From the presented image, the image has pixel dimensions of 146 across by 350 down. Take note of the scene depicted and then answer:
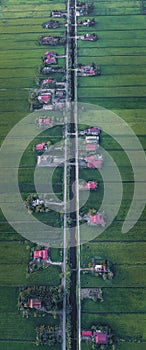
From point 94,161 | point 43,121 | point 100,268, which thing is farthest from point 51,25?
point 100,268

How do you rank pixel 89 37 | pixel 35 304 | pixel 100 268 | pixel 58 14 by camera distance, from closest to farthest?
pixel 35 304 < pixel 100 268 < pixel 89 37 < pixel 58 14

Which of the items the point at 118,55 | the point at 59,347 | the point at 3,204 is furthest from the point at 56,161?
the point at 118,55

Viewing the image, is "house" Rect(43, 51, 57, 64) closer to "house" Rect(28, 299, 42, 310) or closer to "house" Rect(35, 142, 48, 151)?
"house" Rect(35, 142, 48, 151)

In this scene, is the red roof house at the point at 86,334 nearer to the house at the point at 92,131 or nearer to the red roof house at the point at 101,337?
the red roof house at the point at 101,337

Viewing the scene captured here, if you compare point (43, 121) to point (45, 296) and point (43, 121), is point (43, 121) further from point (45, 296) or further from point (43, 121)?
point (45, 296)

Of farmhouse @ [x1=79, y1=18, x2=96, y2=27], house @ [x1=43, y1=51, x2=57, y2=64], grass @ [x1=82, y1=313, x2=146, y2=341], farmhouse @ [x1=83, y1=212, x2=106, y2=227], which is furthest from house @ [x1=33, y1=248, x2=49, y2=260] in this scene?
farmhouse @ [x1=79, y1=18, x2=96, y2=27]

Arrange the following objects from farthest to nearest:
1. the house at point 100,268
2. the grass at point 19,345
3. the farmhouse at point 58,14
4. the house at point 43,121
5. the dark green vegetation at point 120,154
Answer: the farmhouse at point 58,14 < the house at point 43,121 < the house at point 100,268 < the dark green vegetation at point 120,154 < the grass at point 19,345

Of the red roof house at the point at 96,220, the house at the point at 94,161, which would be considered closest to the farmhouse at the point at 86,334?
the red roof house at the point at 96,220
